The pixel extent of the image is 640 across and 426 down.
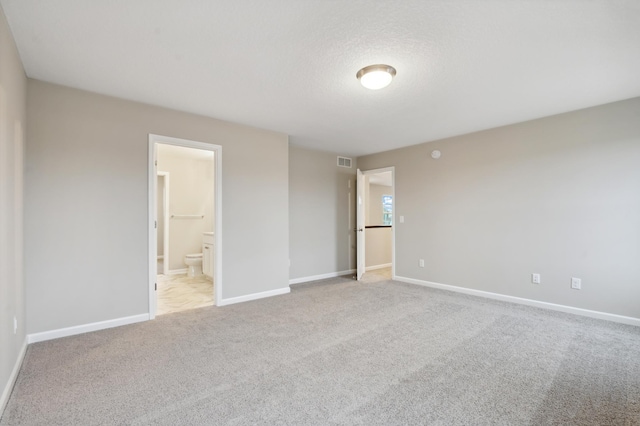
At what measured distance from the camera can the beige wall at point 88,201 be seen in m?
2.70

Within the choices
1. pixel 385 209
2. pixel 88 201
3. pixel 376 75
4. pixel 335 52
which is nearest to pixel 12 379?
pixel 88 201

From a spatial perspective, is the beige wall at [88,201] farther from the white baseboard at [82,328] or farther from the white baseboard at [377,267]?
the white baseboard at [377,267]

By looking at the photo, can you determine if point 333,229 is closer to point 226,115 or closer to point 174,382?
point 226,115

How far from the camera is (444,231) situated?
473 cm

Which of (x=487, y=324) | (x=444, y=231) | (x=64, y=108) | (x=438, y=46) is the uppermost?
(x=438, y=46)

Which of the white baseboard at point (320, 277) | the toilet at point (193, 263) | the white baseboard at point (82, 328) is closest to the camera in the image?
the white baseboard at point (82, 328)

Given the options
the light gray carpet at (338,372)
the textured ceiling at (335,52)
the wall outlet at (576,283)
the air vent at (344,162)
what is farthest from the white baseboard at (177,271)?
the wall outlet at (576,283)

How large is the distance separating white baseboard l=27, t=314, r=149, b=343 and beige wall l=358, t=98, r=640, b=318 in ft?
13.7

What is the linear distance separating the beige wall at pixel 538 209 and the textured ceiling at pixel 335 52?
1.60ft

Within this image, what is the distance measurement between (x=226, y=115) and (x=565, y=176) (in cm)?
428

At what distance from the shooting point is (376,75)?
2469 mm

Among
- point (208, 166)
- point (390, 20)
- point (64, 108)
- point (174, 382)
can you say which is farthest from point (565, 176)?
point (208, 166)

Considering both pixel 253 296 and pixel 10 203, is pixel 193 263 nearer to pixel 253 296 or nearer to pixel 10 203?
pixel 253 296

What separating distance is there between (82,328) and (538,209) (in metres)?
5.42
